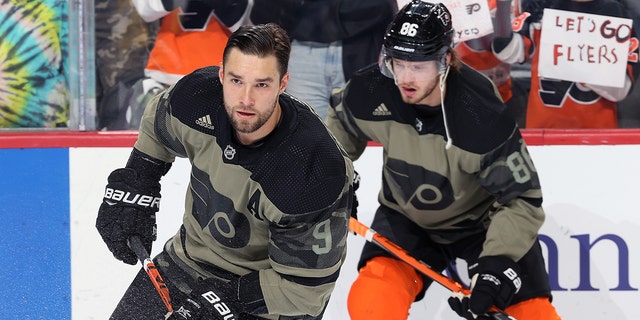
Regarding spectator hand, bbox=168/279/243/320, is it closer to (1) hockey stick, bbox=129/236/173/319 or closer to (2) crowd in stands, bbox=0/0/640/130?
(1) hockey stick, bbox=129/236/173/319

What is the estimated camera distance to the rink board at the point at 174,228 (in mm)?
3449

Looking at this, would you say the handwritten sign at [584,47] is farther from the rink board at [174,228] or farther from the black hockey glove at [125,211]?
the black hockey glove at [125,211]

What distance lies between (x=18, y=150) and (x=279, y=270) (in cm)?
129

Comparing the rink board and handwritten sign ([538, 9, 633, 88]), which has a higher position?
handwritten sign ([538, 9, 633, 88])

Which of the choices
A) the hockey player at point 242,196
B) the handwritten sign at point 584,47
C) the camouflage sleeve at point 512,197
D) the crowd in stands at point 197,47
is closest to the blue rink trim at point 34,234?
the crowd in stands at point 197,47

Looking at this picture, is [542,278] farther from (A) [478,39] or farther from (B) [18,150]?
(B) [18,150]

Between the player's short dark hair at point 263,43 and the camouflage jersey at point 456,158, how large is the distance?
62cm

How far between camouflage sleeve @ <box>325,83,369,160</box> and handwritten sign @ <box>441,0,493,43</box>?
53 cm

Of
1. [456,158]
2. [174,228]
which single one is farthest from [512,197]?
[174,228]

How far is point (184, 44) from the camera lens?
3.50m

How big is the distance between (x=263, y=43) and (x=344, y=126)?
804 mm

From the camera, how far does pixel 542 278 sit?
121 inches

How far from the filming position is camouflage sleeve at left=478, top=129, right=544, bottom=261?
2938 millimetres

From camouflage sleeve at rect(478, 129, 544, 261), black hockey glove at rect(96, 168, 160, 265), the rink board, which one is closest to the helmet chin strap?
camouflage sleeve at rect(478, 129, 544, 261)
